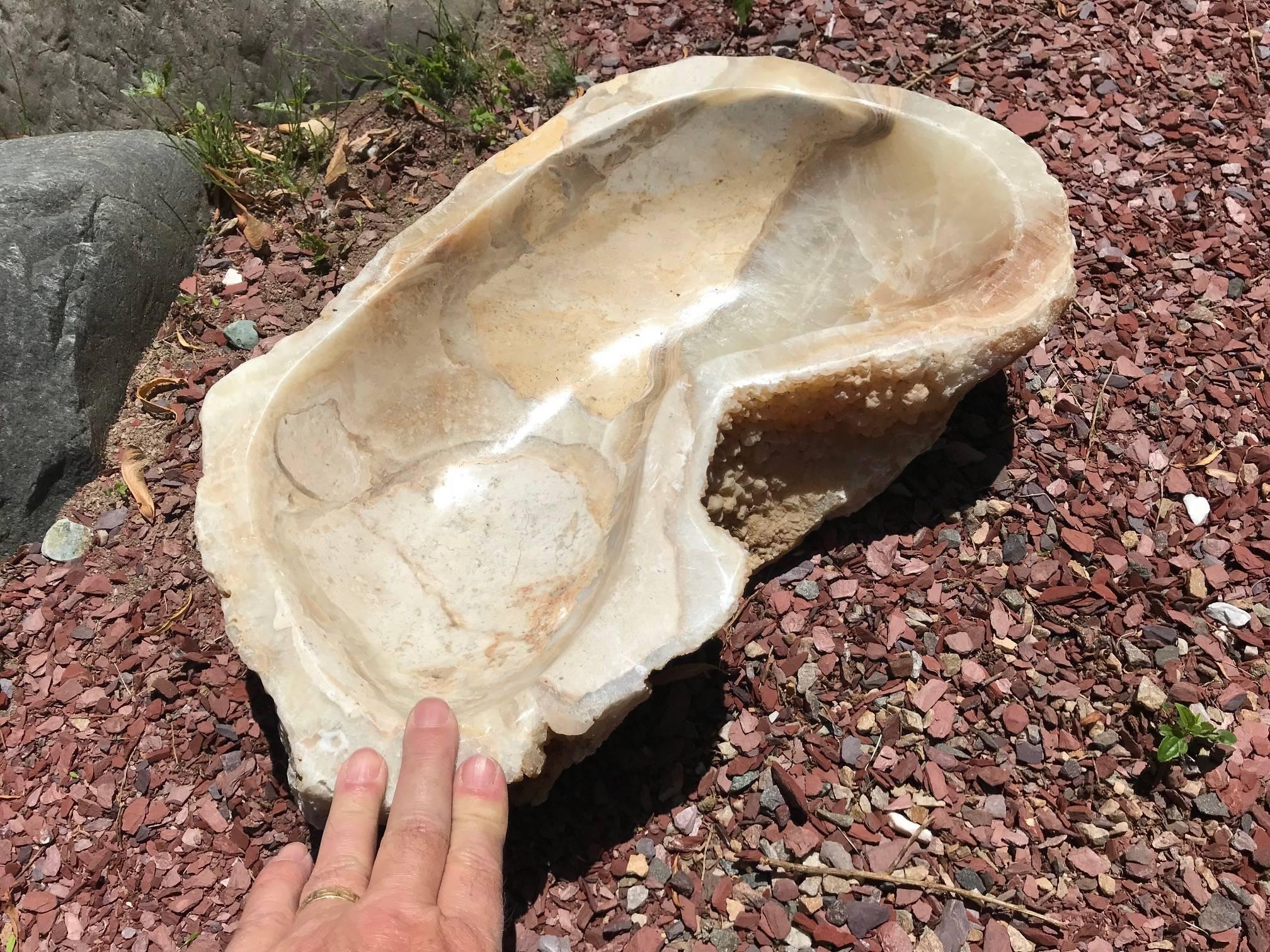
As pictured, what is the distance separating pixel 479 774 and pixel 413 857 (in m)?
0.17

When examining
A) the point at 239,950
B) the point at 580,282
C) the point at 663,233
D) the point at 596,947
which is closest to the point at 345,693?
the point at 239,950

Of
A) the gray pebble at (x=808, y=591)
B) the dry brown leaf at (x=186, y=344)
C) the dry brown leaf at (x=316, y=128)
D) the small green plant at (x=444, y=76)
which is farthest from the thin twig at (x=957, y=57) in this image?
the dry brown leaf at (x=186, y=344)

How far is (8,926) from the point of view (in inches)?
87.0

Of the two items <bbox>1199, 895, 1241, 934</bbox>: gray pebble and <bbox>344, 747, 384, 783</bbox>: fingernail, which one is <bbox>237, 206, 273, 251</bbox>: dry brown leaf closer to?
<bbox>344, 747, 384, 783</bbox>: fingernail

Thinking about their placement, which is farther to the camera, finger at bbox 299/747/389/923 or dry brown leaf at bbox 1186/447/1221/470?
dry brown leaf at bbox 1186/447/1221/470

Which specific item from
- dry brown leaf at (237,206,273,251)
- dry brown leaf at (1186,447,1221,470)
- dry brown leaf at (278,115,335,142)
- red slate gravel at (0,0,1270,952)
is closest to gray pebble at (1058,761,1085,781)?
red slate gravel at (0,0,1270,952)

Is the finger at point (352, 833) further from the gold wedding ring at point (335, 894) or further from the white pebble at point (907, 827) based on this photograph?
the white pebble at point (907, 827)

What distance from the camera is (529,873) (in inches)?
83.8

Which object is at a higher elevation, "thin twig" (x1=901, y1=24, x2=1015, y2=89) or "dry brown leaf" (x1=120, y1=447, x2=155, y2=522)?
"thin twig" (x1=901, y1=24, x2=1015, y2=89)

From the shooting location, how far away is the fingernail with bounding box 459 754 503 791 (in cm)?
165

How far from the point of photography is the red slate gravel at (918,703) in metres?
2.08

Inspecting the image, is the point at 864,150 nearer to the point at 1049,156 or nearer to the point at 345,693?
the point at 1049,156

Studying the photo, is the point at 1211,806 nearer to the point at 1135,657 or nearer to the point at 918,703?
the point at 1135,657

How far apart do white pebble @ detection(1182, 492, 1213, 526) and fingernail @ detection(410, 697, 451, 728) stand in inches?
79.9
